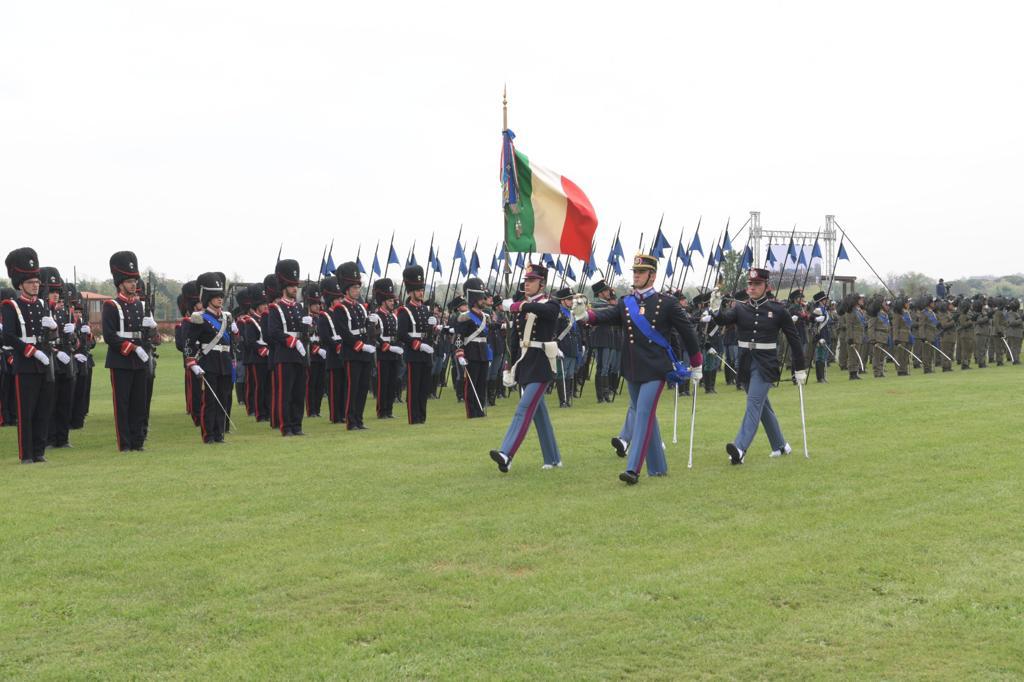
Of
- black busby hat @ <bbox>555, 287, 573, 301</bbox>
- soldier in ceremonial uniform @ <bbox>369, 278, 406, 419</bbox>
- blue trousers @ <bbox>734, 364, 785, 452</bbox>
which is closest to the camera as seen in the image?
blue trousers @ <bbox>734, 364, 785, 452</bbox>

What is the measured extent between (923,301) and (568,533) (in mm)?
22726

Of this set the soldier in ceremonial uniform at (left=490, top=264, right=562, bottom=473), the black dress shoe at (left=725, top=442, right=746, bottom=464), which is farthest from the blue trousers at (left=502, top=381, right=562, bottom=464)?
the black dress shoe at (left=725, top=442, right=746, bottom=464)

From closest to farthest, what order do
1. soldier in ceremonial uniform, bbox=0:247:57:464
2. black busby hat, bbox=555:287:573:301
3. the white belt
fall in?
the white belt, black busby hat, bbox=555:287:573:301, soldier in ceremonial uniform, bbox=0:247:57:464

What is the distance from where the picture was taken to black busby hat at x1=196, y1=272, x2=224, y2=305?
1515 cm

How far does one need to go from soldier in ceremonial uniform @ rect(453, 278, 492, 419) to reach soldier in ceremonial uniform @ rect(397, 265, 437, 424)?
562 mm

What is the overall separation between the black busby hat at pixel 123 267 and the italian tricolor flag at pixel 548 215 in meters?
4.74

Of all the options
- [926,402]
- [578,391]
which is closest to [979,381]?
[926,402]

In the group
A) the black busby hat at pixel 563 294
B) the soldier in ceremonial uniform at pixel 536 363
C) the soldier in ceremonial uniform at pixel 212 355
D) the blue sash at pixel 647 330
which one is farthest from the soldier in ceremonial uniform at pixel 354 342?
the blue sash at pixel 647 330

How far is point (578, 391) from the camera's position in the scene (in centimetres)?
2312

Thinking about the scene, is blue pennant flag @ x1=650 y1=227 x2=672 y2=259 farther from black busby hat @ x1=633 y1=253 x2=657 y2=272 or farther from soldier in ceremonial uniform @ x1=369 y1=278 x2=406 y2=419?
black busby hat @ x1=633 y1=253 x2=657 y2=272

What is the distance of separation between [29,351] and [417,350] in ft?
19.3

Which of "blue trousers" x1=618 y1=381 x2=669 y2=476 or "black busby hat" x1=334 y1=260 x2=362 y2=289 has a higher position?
"black busby hat" x1=334 y1=260 x2=362 y2=289

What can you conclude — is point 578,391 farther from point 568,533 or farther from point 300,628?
point 300,628

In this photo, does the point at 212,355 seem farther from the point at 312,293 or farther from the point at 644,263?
the point at 644,263
